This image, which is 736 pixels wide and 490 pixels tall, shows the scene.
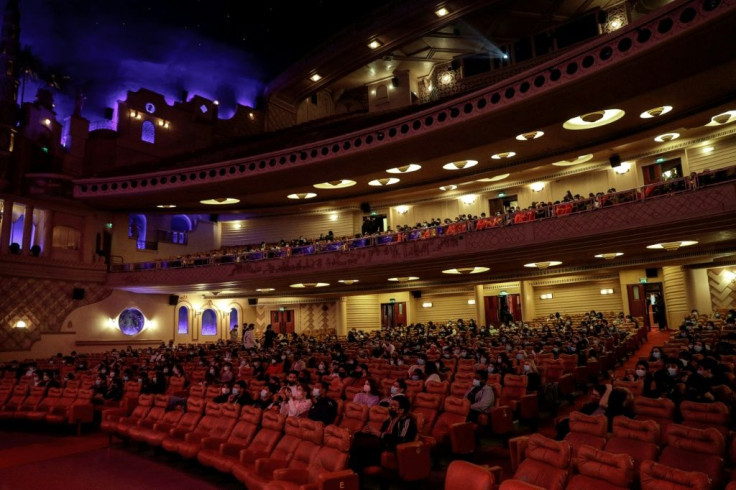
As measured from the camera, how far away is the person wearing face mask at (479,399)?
24.5 feet

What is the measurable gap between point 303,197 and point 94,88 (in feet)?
47.2

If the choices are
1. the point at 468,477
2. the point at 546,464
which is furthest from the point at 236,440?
the point at 546,464

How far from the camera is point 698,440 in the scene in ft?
15.3

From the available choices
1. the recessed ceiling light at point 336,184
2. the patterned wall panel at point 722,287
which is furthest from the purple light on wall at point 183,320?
the patterned wall panel at point 722,287

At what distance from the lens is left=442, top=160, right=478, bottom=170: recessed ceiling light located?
64.8 ft

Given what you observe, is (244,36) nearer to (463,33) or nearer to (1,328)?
(463,33)

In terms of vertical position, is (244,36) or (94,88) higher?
(244,36)

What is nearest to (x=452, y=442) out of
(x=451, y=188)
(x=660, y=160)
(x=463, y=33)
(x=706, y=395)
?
(x=706, y=395)

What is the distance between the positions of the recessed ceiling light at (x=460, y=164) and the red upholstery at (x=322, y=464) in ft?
50.3

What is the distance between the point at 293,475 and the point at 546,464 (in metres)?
2.50

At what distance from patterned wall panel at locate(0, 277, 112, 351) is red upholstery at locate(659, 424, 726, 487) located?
21981mm

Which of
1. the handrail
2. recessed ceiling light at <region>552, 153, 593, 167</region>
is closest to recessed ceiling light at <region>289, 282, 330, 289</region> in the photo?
the handrail

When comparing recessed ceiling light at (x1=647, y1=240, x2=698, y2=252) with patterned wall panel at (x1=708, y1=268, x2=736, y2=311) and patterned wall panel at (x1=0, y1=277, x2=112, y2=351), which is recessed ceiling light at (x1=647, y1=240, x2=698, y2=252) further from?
patterned wall panel at (x1=0, y1=277, x2=112, y2=351)

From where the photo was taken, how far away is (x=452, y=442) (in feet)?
21.5
